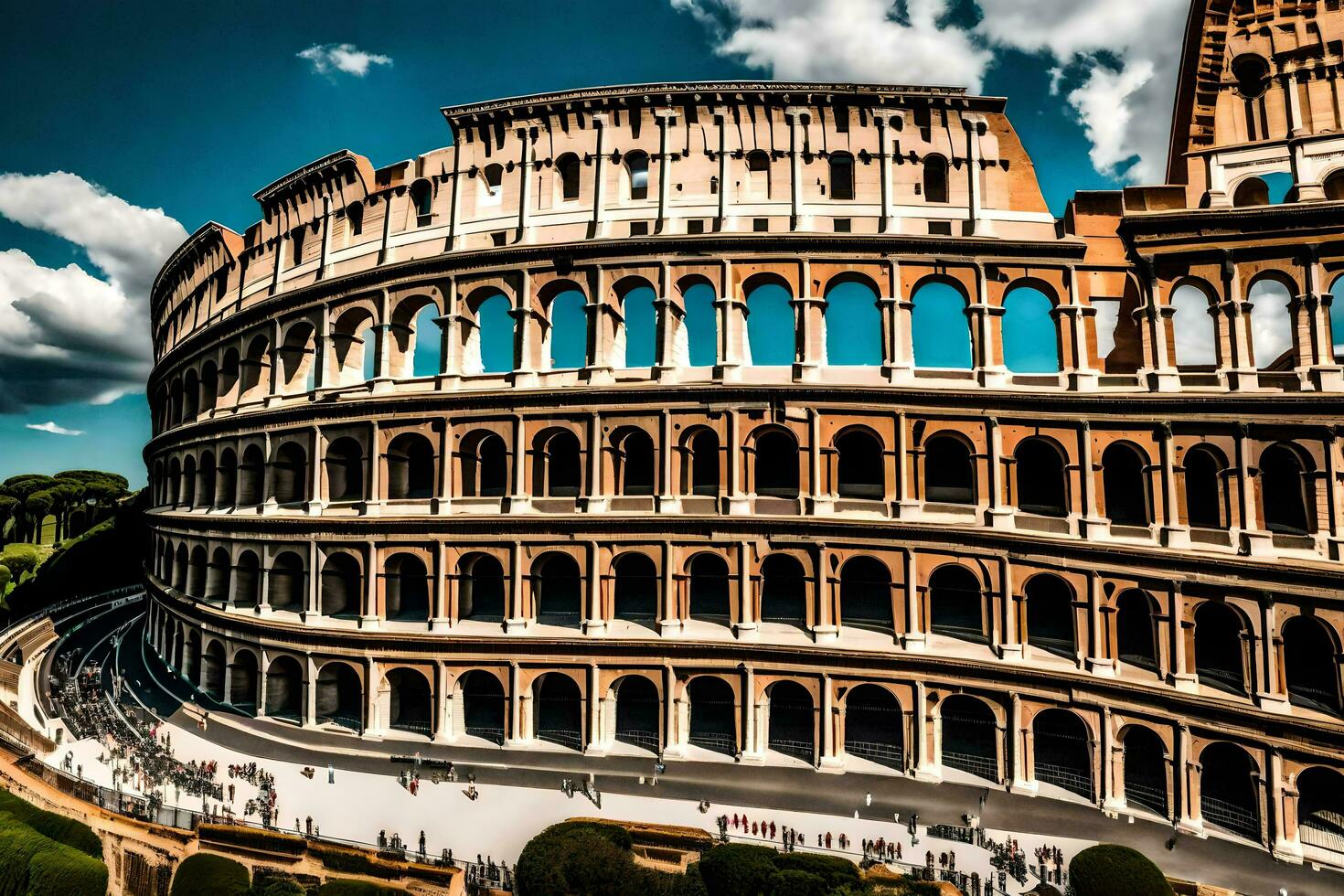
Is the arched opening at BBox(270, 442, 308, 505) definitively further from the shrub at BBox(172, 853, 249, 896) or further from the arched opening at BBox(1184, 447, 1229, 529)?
the arched opening at BBox(1184, 447, 1229, 529)

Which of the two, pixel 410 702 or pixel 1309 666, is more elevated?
pixel 1309 666

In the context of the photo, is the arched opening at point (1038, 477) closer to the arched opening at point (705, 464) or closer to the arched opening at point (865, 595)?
the arched opening at point (865, 595)

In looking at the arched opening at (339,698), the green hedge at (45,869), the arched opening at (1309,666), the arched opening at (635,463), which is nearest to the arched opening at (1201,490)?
the arched opening at (1309,666)

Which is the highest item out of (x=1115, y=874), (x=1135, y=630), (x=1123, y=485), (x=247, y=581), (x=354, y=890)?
(x=1123, y=485)

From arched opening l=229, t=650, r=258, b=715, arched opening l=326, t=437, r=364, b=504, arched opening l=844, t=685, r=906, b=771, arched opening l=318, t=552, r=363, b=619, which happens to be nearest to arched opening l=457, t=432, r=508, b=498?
arched opening l=326, t=437, r=364, b=504

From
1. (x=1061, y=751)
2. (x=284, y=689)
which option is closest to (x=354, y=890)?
(x=284, y=689)

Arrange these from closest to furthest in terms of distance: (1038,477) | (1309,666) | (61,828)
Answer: (61,828), (1309,666), (1038,477)

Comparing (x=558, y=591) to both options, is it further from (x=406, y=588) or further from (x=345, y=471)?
(x=345, y=471)

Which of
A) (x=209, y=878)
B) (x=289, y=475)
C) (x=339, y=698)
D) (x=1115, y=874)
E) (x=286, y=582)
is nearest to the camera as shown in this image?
(x=1115, y=874)
